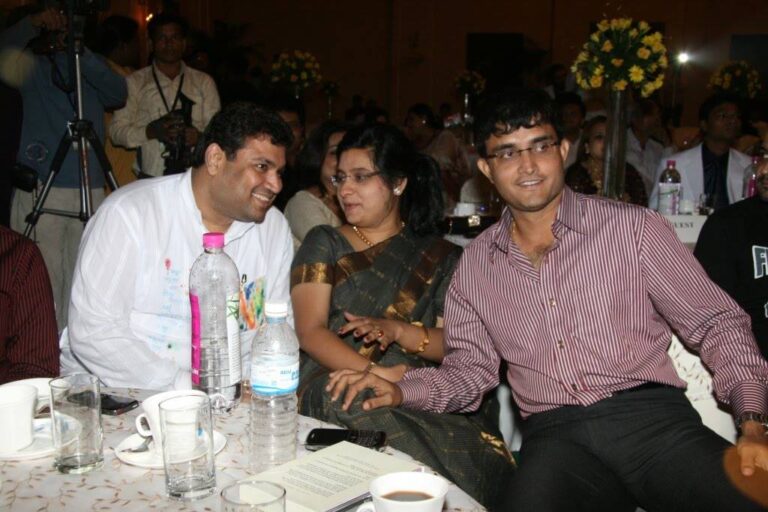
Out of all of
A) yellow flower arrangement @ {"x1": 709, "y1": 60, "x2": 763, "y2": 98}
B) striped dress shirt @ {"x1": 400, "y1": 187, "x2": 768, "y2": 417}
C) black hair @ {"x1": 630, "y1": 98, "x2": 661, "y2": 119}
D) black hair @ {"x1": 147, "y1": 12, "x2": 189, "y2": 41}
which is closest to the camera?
striped dress shirt @ {"x1": 400, "y1": 187, "x2": 768, "y2": 417}

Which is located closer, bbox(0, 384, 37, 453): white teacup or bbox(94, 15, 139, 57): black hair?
bbox(0, 384, 37, 453): white teacup

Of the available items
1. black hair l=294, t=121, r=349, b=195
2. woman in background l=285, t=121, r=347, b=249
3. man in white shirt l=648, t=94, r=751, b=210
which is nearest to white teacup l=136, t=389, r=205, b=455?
woman in background l=285, t=121, r=347, b=249

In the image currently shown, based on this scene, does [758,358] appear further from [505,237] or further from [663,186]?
[663,186]

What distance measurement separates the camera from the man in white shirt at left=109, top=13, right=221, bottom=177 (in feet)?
13.6

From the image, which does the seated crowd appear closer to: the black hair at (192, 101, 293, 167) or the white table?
the black hair at (192, 101, 293, 167)

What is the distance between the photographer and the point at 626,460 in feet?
5.68

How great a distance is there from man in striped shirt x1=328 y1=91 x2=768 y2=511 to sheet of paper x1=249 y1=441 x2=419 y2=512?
0.48 meters

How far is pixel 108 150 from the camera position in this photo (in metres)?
4.41

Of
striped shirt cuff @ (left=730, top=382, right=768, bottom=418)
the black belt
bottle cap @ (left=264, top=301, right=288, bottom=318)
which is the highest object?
bottle cap @ (left=264, top=301, right=288, bottom=318)

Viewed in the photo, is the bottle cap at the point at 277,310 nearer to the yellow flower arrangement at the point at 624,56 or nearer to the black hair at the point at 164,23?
the yellow flower arrangement at the point at 624,56

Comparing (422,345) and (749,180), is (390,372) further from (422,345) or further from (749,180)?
(749,180)

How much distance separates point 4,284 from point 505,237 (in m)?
1.26

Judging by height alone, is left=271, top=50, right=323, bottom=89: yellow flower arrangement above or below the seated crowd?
above

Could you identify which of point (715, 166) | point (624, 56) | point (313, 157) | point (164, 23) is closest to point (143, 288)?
point (313, 157)
